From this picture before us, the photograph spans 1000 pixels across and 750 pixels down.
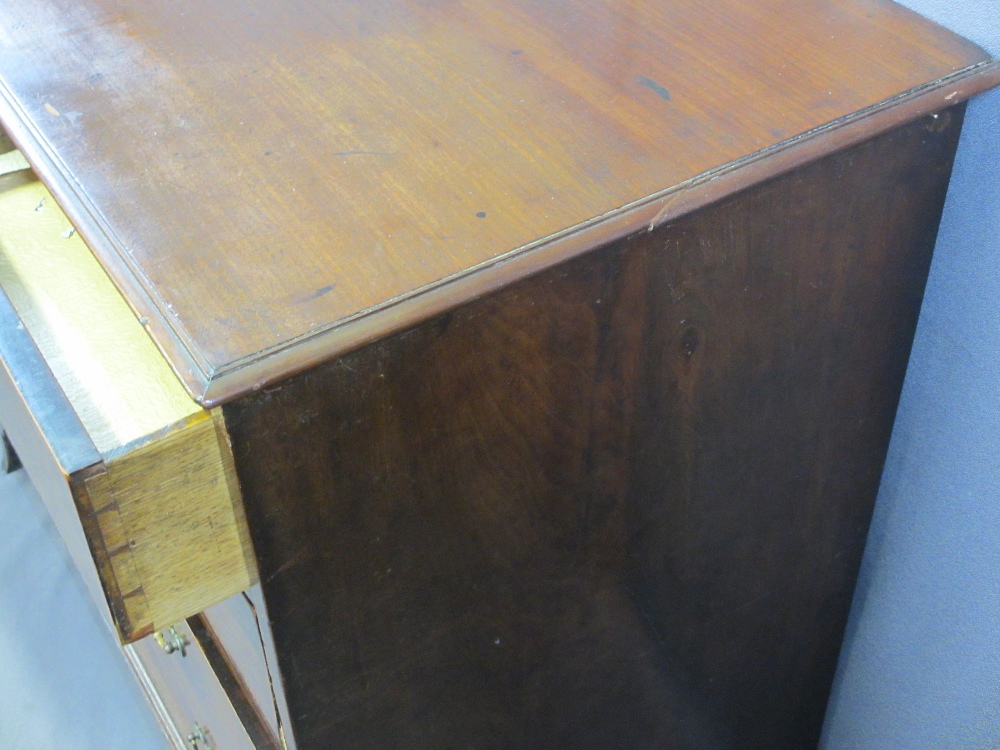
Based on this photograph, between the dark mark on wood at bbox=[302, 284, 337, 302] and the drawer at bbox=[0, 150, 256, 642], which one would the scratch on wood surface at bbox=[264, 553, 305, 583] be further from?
the dark mark on wood at bbox=[302, 284, 337, 302]

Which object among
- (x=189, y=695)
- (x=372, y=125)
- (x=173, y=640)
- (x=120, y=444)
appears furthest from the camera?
(x=189, y=695)

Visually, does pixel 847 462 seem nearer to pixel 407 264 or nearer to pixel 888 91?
pixel 888 91

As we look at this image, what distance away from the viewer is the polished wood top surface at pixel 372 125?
0.47m

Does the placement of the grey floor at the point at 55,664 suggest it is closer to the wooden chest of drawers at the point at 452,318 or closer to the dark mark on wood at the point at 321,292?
the wooden chest of drawers at the point at 452,318

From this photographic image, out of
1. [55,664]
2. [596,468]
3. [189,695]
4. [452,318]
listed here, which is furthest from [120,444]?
[55,664]

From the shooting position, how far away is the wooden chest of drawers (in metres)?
0.47

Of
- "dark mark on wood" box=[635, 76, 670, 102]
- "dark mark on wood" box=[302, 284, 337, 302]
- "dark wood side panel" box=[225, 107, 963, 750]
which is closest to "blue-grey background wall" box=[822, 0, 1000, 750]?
"dark wood side panel" box=[225, 107, 963, 750]

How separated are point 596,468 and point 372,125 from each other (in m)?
0.24

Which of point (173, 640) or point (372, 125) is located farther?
point (173, 640)

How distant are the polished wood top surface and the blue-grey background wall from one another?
4.1 inches

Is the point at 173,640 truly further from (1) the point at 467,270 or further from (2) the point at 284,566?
(1) the point at 467,270

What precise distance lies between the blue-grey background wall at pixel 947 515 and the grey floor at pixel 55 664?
849 mm

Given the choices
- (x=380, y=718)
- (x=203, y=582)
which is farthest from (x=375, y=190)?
(x=380, y=718)

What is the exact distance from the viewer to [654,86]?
600 millimetres
